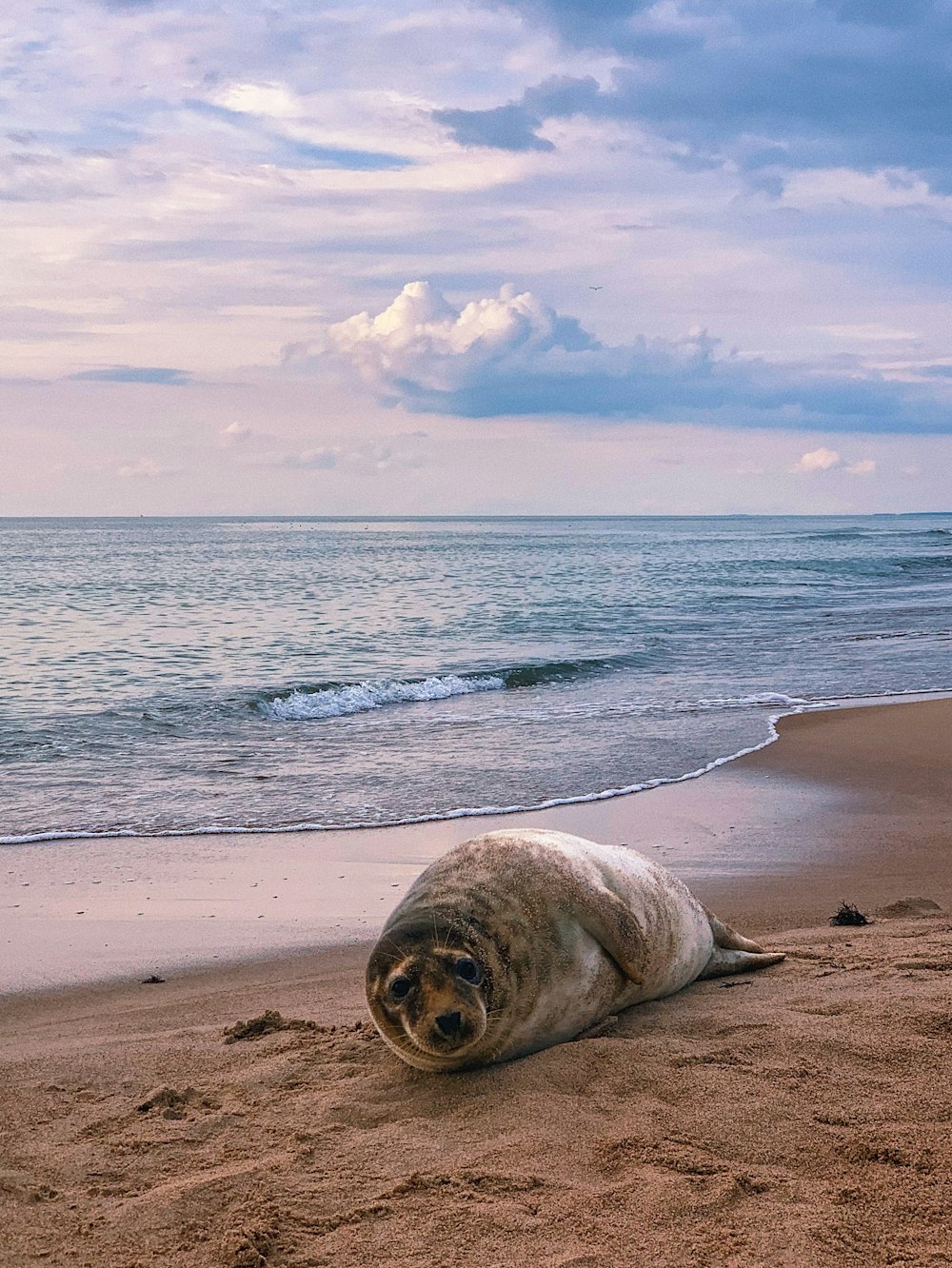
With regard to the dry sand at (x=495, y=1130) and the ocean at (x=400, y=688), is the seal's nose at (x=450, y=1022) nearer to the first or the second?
the dry sand at (x=495, y=1130)

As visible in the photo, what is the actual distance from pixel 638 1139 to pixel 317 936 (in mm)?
3374

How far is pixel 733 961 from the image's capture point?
5.38m

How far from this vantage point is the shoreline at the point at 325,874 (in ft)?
21.5

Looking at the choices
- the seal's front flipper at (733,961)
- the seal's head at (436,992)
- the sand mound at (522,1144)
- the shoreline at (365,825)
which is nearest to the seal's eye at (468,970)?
the seal's head at (436,992)

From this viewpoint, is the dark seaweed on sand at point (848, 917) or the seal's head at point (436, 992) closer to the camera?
the seal's head at point (436, 992)

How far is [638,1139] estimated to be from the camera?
3596 millimetres

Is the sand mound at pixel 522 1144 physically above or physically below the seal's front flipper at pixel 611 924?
below

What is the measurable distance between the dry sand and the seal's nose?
21cm

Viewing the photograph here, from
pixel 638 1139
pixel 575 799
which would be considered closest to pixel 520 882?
pixel 638 1139

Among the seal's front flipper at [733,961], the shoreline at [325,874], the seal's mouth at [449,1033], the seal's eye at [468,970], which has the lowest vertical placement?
the shoreline at [325,874]

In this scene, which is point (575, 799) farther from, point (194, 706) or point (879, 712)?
point (194, 706)

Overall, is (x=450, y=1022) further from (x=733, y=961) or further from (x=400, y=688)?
(x=400, y=688)

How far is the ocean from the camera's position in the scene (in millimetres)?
10664

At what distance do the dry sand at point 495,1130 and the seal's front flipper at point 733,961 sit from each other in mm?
88
